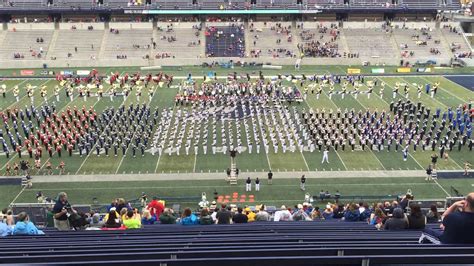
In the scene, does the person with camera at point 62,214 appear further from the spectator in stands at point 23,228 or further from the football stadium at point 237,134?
the spectator in stands at point 23,228

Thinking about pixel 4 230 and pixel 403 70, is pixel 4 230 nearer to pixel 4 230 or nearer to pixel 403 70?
pixel 4 230

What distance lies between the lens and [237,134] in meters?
21.3

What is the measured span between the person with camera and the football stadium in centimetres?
5

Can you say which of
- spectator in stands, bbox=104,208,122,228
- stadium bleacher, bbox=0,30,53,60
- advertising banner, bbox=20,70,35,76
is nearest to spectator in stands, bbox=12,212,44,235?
spectator in stands, bbox=104,208,122,228

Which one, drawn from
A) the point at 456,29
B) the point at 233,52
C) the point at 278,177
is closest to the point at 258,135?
the point at 278,177

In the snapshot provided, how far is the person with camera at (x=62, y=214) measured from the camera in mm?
7456

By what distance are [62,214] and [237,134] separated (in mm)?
14199

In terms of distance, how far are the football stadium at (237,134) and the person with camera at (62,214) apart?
46 millimetres

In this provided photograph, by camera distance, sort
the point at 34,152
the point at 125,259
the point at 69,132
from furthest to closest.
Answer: the point at 69,132, the point at 34,152, the point at 125,259

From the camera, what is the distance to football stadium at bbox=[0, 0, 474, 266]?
17.0ft

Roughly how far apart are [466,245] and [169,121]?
20.1m

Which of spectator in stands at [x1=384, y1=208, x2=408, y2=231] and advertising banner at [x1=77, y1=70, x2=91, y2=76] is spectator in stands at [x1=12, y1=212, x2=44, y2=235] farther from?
advertising banner at [x1=77, y1=70, x2=91, y2=76]

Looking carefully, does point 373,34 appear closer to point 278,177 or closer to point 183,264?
point 278,177

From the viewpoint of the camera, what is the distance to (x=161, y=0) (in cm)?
4988
